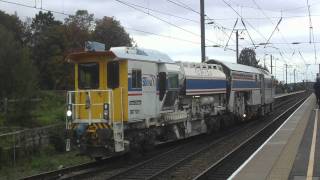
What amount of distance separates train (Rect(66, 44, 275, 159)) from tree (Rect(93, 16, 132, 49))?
6061 centimetres

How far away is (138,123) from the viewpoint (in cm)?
1909

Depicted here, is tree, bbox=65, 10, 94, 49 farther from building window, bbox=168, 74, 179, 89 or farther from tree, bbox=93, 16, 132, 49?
building window, bbox=168, 74, 179, 89

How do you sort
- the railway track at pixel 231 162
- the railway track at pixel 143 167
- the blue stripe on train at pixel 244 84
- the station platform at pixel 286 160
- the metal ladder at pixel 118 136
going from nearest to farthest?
the station platform at pixel 286 160 < the railway track at pixel 231 162 < the railway track at pixel 143 167 < the metal ladder at pixel 118 136 < the blue stripe on train at pixel 244 84

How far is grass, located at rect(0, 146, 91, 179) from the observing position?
712 inches

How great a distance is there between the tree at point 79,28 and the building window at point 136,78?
66297 mm

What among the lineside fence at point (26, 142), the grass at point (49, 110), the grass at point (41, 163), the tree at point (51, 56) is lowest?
the grass at point (41, 163)

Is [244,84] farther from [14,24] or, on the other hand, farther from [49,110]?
[14,24]

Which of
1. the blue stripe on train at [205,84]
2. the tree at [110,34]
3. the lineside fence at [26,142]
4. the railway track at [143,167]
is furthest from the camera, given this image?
the tree at [110,34]

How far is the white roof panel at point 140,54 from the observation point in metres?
18.3

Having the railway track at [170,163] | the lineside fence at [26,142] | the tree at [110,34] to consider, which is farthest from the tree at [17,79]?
the tree at [110,34]

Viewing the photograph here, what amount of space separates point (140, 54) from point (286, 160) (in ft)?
20.3

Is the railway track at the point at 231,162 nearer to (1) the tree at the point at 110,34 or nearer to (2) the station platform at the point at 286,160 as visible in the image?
(2) the station platform at the point at 286,160

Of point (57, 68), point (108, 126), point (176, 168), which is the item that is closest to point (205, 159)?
point (176, 168)

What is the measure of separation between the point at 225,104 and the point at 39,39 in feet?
233
